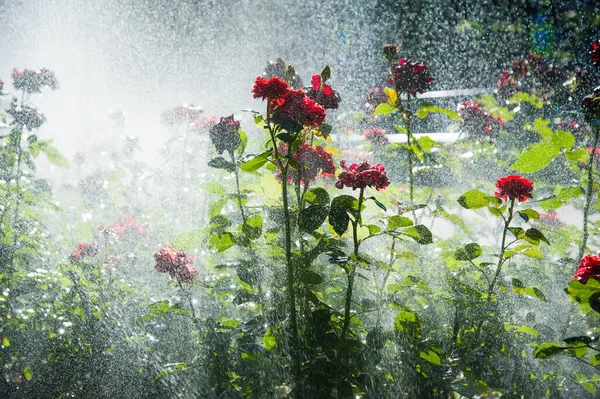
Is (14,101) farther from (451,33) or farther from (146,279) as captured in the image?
(451,33)

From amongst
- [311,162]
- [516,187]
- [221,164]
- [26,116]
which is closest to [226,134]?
[221,164]

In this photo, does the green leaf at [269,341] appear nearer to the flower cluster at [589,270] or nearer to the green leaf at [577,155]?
the flower cluster at [589,270]

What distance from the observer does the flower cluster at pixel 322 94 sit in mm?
997

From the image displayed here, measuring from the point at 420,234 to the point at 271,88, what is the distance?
47 cm

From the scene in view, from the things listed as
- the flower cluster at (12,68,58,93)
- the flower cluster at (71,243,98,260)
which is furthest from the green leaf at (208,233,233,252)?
the flower cluster at (12,68,58,93)

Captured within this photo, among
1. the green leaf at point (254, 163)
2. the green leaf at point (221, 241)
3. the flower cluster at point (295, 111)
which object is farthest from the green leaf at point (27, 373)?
the flower cluster at point (295, 111)

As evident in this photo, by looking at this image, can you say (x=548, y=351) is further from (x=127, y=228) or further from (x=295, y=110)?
(x=127, y=228)

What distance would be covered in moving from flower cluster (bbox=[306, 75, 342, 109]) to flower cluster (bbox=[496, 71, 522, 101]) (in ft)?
5.72

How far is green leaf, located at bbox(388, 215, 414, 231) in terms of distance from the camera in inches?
31.1

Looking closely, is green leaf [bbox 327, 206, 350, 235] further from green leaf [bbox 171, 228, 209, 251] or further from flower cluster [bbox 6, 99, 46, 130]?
flower cluster [bbox 6, 99, 46, 130]

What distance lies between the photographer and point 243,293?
92cm

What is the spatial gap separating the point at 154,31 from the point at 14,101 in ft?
20.5

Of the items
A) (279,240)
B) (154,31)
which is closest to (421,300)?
(279,240)

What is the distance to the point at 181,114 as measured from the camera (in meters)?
2.68
